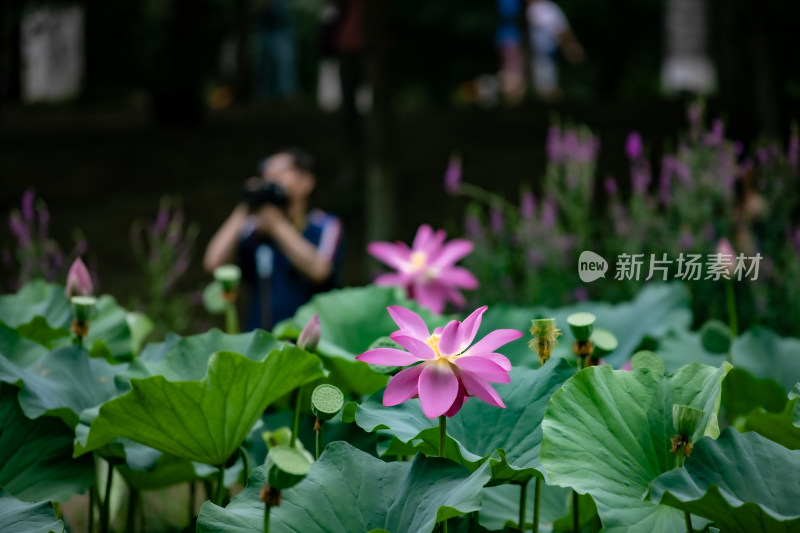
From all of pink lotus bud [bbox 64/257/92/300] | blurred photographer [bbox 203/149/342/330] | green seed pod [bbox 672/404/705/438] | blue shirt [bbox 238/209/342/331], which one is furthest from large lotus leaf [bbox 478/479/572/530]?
blue shirt [bbox 238/209/342/331]

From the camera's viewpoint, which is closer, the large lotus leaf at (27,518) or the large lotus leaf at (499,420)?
the large lotus leaf at (27,518)

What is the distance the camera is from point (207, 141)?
7602 millimetres

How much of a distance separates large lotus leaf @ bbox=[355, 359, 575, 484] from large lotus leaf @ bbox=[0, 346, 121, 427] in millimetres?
402

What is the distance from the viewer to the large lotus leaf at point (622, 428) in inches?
34.3

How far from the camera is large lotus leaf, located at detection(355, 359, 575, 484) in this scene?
38.2 inches

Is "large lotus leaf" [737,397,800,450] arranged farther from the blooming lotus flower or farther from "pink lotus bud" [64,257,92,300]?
"pink lotus bud" [64,257,92,300]

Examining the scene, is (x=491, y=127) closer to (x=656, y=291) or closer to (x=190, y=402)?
(x=656, y=291)

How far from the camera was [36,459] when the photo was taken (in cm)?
110

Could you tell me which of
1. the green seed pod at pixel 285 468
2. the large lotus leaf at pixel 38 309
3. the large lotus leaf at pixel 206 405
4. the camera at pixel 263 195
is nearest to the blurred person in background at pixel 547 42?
the camera at pixel 263 195

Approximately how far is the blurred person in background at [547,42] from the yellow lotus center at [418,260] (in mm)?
6771

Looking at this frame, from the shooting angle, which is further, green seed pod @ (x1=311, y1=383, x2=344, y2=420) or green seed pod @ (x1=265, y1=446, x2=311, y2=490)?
green seed pod @ (x1=311, y1=383, x2=344, y2=420)

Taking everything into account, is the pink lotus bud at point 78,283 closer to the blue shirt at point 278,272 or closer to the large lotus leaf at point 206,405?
the large lotus leaf at point 206,405

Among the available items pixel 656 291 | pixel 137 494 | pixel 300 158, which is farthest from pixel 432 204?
pixel 137 494

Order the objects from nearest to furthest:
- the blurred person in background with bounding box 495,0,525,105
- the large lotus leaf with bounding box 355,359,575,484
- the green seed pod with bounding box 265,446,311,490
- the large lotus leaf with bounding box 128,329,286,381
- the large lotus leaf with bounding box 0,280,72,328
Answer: the green seed pod with bounding box 265,446,311,490 < the large lotus leaf with bounding box 355,359,575,484 < the large lotus leaf with bounding box 128,329,286,381 < the large lotus leaf with bounding box 0,280,72,328 < the blurred person in background with bounding box 495,0,525,105
